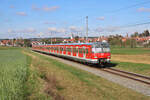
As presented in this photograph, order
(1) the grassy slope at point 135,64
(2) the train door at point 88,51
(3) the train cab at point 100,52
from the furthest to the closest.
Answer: (2) the train door at point 88,51 → (3) the train cab at point 100,52 → (1) the grassy slope at point 135,64

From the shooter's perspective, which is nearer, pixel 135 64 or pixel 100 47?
pixel 135 64

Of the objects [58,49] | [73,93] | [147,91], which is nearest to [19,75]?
[73,93]

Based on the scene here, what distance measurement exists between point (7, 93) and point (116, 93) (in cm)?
554

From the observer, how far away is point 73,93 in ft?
28.4

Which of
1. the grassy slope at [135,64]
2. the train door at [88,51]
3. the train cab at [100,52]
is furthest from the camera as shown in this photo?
the train door at [88,51]

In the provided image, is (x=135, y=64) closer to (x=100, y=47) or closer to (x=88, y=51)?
(x=100, y=47)

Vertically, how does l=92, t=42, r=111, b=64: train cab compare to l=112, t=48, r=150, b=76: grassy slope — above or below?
above

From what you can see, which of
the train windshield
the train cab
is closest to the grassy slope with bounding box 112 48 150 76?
the train cab

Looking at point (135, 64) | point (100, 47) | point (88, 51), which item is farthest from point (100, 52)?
point (135, 64)

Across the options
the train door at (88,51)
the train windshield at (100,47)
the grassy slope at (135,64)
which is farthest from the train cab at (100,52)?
the grassy slope at (135,64)

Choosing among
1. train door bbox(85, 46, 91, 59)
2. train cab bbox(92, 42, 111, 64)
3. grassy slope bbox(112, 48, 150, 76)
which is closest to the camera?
grassy slope bbox(112, 48, 150, 76)

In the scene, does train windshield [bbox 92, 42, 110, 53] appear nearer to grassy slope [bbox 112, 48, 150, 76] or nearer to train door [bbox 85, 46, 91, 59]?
train door [bbox 85, 46, 91, 59]

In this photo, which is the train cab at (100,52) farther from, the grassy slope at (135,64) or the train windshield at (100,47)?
the grassy slope at (135,64)

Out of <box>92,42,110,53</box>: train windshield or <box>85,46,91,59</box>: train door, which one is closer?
<box>92,42,110,53</box>: train windshield
